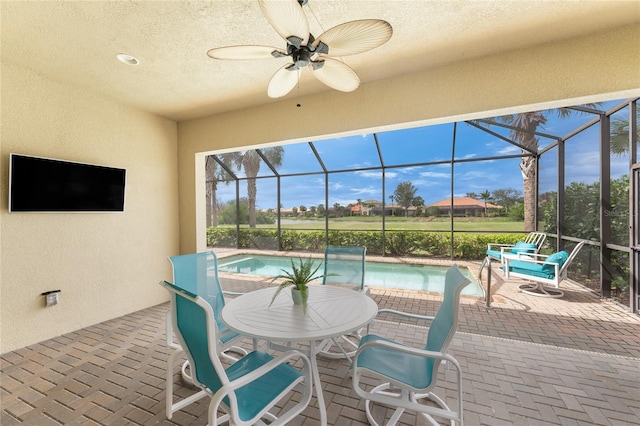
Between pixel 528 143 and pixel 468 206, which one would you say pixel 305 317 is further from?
pixel 528 143

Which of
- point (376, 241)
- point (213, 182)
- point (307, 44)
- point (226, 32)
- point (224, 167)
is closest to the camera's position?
point (307, 44)

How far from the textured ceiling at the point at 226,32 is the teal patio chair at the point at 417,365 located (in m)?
2.05

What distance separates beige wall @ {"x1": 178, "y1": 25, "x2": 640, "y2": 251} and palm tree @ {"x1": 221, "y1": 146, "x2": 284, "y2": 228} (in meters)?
3.89

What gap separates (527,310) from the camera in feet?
12.4

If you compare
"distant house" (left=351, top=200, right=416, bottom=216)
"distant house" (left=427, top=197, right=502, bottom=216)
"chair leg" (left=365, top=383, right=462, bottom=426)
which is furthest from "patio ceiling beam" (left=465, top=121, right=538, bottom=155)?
"chair leg" (left=365, top=383, right=462, bottom=426)

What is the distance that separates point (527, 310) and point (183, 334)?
445 cm

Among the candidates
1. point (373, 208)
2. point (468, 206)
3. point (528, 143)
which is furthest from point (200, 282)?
point (528, 143)

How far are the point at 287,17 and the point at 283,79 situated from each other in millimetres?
622

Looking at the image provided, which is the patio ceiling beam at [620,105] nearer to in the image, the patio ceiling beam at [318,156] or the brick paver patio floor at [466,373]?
the brick paver patio floor at [466,373]

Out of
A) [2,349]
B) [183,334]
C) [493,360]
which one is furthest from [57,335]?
[493,360]

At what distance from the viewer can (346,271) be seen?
298 centimetres

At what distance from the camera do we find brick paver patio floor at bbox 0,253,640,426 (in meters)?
1.92

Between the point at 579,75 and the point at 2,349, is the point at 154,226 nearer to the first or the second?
the point at 2,349

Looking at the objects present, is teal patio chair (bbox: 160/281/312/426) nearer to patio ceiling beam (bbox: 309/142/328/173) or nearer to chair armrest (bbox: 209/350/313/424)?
chair armrest (bbox: 209/350/313/424)
